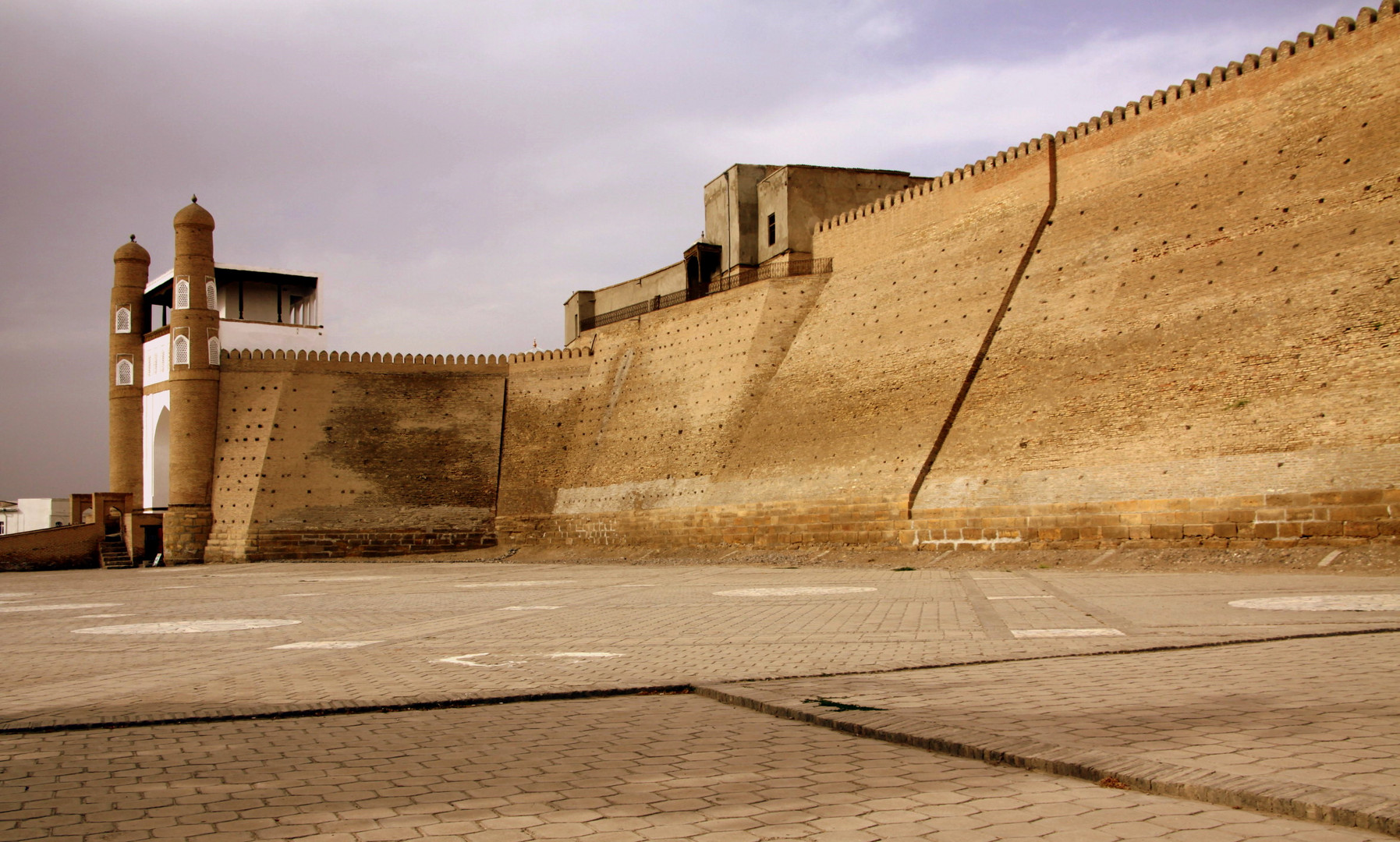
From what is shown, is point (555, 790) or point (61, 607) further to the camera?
→ point (61, 607)

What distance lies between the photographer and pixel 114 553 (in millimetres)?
31219

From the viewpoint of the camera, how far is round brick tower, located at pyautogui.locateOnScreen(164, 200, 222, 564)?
29.5 meters

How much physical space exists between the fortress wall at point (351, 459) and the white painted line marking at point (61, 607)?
15186 millimetres

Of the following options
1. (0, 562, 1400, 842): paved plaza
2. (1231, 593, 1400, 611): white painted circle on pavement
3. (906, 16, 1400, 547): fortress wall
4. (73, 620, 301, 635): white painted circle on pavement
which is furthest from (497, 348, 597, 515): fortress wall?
(1231, 593, 1400, 611): white painted circle on pavement

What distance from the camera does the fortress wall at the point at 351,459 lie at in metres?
29.0

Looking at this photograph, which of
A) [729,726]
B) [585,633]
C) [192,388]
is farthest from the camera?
[192,388]

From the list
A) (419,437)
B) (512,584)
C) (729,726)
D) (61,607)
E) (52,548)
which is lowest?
(52,548)

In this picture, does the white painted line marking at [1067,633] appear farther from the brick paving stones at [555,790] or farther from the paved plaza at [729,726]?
the brick paving stones at [555,790]

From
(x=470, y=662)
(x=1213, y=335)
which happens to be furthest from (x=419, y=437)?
(x=470, y=662)

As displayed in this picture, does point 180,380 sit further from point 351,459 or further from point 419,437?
point 419,437

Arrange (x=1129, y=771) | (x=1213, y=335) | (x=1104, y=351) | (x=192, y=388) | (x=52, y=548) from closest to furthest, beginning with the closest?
(x=1129, y=771) → (x=1213, y=335) → (x=1104, y=351) → (x=192, y=388) → (x=52, y=548)

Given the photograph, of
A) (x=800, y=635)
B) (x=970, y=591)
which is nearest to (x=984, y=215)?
(x=970, y=591)

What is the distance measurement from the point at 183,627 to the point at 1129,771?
29.0 feet

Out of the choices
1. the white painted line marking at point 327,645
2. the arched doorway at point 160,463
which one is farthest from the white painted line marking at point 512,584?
the arched doorway at point 160,463
